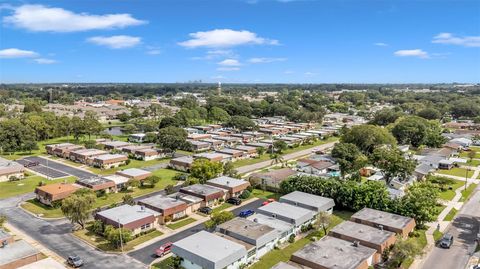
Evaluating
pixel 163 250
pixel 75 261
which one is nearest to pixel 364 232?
pixel 163 250

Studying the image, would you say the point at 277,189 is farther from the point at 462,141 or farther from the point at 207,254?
the point at 462,141

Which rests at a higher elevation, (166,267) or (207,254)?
(207,254)

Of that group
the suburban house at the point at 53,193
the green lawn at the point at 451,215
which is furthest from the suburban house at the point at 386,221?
the suburban house at the point at 53,193

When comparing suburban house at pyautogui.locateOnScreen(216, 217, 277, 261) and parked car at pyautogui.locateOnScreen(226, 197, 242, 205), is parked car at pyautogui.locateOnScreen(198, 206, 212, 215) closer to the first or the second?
parked car at pyautogui.locateOnScreen(226, 197, 242, 205)

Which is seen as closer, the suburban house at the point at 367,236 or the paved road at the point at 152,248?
the suburban house at the point at 367,236

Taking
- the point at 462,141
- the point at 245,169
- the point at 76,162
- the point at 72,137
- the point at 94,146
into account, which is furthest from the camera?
the point at 72,137

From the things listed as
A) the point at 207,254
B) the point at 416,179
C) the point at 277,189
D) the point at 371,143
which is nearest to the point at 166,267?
the point at 207,254

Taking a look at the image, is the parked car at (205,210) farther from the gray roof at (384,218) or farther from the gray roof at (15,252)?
the gray roof at (15,252)
